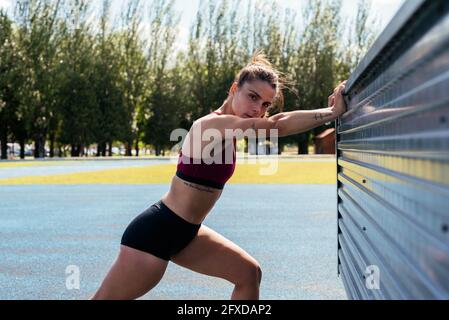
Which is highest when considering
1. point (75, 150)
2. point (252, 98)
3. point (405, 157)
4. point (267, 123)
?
point (252, 98)

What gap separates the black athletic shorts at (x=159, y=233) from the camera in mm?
3275

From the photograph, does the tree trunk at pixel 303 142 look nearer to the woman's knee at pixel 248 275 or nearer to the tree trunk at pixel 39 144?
the tree trunk at pixel 39 144

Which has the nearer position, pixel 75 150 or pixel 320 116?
pixel 320 116

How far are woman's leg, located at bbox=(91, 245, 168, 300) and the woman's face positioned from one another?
93 cm

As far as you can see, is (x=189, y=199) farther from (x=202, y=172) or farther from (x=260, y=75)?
(x=260, y=75)

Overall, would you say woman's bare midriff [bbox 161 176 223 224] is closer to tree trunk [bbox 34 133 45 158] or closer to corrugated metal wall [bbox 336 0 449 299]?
corrugated metal wall [bbox 336 0 449 299]

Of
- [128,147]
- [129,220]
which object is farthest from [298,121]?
[128,147]

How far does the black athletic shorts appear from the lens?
3.28 meters

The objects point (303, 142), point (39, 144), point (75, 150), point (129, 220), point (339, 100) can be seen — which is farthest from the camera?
point (303, 142)

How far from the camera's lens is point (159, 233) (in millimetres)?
3299

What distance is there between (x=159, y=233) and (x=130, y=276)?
272mm

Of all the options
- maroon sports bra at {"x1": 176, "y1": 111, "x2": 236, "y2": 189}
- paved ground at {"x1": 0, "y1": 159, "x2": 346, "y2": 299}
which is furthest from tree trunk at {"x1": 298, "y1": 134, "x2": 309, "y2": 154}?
maroon sports bra at {"x1": 176, "y1": 111, "x2": 236, "y2": 189}
